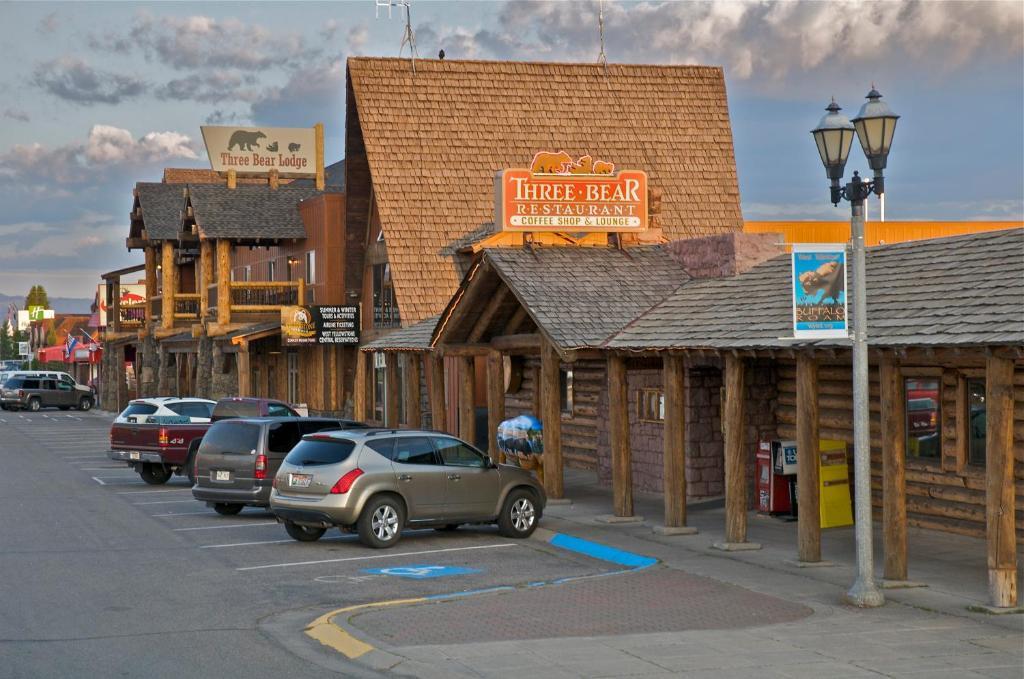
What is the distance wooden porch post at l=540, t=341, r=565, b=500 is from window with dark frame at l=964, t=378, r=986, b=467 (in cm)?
657

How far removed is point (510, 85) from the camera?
4097 cm

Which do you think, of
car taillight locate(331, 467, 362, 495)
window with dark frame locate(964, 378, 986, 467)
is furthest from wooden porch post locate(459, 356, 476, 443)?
window with dark frame locate(964, 378, 986, 467)

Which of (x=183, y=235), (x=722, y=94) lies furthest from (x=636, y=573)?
(x=183, y=235)

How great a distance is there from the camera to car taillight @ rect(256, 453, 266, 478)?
21656 millimetres

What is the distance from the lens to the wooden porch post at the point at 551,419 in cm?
2217

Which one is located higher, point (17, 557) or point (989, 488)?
point (989, 488)

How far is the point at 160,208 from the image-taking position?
55.5 m

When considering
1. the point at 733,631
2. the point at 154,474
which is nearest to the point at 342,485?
the point at 733,631

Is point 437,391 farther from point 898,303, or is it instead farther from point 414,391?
point 898,303

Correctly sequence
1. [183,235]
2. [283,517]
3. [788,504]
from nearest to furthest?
[283,517], [788,504], [183,235]

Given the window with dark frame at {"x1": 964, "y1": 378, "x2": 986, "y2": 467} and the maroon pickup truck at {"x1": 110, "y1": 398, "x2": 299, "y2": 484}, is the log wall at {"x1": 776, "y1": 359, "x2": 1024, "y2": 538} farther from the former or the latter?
the maroon pickup truck at {"x1": 110, "y1": 398, "x2": 299, "y2": 484}

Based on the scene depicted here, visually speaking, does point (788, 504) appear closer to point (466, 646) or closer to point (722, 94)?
point (466, 646)

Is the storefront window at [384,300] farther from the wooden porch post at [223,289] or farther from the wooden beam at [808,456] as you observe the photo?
the wooden beam at [808,456]

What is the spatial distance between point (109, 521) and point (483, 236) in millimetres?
14133
